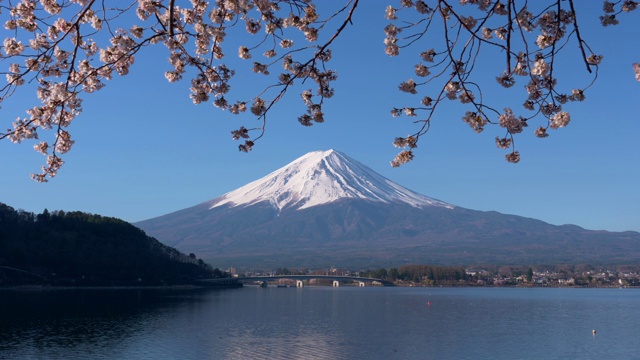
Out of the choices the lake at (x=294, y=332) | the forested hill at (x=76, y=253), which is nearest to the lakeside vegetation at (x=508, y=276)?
the forested hill at (x=76, y=253)

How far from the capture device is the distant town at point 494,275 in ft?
424

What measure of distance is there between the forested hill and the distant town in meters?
33.3

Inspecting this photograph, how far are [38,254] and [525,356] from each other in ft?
203

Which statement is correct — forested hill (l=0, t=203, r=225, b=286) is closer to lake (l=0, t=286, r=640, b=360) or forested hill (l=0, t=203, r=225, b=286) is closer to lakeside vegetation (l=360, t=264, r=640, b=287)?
lake (l=0, t=286, r=640, b=360)

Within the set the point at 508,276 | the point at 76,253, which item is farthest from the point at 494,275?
the point at 76,253

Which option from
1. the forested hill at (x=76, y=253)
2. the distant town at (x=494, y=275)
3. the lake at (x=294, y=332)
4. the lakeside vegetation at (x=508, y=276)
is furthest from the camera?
the lakeside vegetation at (x=508, y=276)

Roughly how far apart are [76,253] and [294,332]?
160 ft

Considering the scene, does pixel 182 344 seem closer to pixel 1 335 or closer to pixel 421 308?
pixel 1 335

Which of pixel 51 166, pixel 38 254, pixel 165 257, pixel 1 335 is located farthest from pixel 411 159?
pixel 165 257

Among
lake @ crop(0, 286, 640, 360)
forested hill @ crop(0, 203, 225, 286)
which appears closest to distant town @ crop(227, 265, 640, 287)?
forested hill @ crop(0, 203, 225, 286)

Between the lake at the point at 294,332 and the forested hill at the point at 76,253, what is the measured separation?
57.2 ft

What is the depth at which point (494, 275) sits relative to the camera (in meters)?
141

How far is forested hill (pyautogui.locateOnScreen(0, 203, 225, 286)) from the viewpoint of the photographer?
75.7 meters

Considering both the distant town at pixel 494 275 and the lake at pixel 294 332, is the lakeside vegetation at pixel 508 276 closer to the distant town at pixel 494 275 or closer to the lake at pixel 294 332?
the distant town at pixel 494 275
